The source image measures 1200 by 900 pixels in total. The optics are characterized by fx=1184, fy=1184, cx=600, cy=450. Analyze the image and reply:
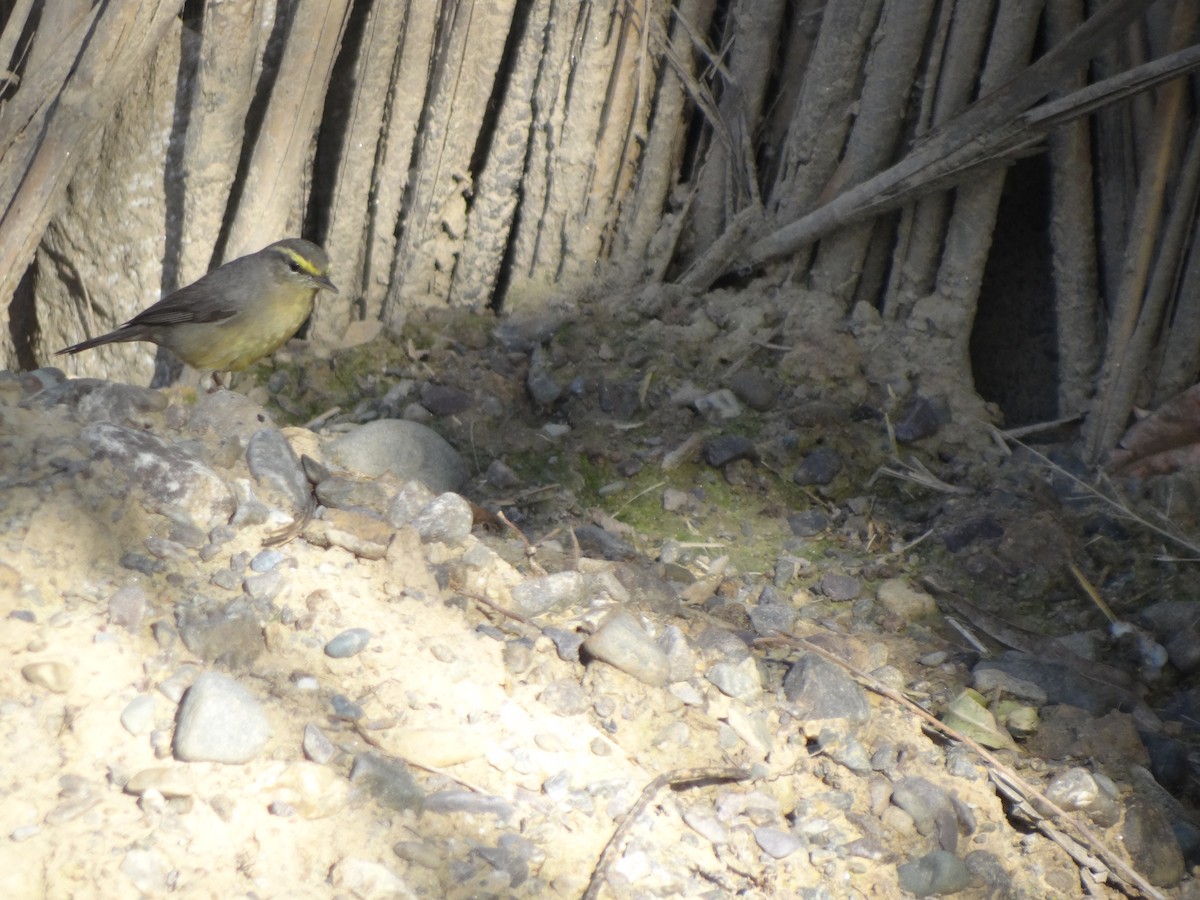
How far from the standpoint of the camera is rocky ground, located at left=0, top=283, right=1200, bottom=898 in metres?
2.63

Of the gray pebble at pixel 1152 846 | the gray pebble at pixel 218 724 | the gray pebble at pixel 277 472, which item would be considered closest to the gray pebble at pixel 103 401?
the gray pebble at pixel 277 472

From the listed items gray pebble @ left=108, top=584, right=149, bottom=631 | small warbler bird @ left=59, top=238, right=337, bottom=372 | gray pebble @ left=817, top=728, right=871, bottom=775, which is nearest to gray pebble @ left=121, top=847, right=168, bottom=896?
gray pebble @ left=108, top=584, right=149, bottom=631

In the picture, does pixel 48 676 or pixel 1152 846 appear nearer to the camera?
pixel 48 676

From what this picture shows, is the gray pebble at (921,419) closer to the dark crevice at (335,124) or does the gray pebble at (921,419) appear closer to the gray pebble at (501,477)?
the gray pebble at (501,477)

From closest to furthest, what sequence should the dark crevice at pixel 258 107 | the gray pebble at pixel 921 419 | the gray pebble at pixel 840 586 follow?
1. the gray pebble at pixel 840 586
2. the gray pebble at pixel 921 419
3. the dark crevice at pixel 258 107

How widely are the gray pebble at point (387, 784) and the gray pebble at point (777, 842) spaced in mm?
828

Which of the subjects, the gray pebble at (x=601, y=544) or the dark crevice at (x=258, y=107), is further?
the dark crevice at (x=258, y=107)

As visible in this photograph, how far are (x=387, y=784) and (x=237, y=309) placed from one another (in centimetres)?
264

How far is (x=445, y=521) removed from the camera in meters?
3.55

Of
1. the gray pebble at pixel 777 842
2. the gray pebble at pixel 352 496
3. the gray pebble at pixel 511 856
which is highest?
the gray pebble at pixel 352 496

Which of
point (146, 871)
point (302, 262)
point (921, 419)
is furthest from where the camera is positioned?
point (302, 262)

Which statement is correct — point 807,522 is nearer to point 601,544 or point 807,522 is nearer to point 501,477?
point 601,544

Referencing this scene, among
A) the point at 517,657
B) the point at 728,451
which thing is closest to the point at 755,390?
the point at 728,451

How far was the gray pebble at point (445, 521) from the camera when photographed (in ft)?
11.6
